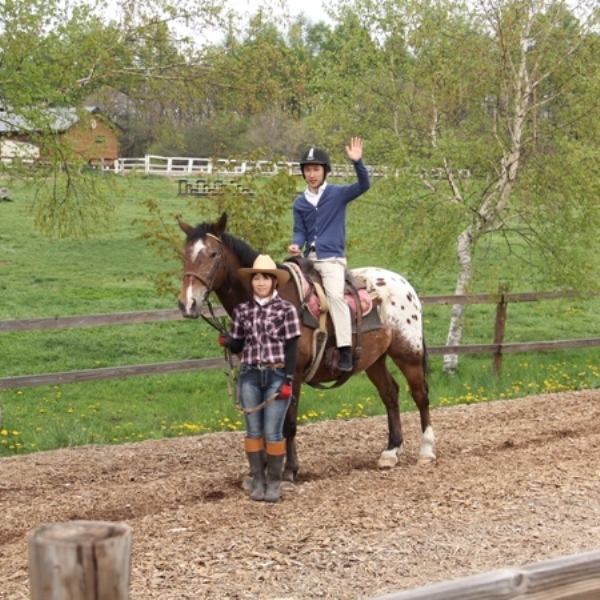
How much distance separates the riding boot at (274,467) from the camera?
685 centimetres

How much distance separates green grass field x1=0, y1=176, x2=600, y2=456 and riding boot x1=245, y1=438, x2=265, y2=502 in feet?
10.7

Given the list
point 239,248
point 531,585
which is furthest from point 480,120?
point 531,585

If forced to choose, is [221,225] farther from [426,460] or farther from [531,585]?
[531,585]

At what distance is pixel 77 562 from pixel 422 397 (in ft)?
22.4

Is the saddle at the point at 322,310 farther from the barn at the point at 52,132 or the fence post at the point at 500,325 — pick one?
the fence post at the point at 500,325

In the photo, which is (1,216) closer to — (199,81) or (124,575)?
(199,81)

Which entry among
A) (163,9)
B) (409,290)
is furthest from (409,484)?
(163,9)

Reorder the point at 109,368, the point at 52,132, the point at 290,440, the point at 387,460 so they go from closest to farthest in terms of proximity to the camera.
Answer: the point at 290,440 → the point at 387,460 → the point at 109,368 → the point at 52,132

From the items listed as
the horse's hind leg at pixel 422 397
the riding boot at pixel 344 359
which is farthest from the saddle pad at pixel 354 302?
the horse's hind leg at pixel 422 397

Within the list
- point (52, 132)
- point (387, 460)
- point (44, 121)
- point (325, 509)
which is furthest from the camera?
point (52, 132)

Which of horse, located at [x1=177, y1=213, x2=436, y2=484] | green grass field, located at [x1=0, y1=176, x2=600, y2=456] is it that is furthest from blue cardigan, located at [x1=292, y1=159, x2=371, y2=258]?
green grass field, located at [x1=0, y1=176, x2=600, y2=456]

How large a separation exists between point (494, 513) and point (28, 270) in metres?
18.3

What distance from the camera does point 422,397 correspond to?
347 inches

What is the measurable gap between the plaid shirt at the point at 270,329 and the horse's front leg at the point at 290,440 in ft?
2.28
